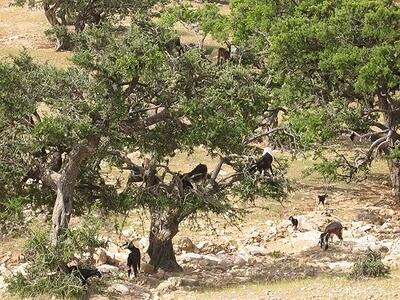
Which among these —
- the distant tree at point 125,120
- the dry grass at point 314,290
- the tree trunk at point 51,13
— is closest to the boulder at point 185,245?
the distant tree at point 125,120

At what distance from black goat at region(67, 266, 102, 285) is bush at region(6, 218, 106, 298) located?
0.70 ft

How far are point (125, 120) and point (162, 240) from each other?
12.9ft

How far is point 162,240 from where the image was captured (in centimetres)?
1994

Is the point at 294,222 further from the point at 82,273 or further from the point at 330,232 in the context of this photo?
the point at 82,273

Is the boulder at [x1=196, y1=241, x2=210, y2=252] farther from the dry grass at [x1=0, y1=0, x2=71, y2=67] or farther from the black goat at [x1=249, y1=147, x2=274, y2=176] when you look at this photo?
the dry grass at [x1=0, y1=0, x2=71, y2=67]

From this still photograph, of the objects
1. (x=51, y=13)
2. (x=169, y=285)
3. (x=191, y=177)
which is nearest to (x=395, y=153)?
(x=191, y=177)

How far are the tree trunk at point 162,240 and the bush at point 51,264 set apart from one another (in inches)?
135

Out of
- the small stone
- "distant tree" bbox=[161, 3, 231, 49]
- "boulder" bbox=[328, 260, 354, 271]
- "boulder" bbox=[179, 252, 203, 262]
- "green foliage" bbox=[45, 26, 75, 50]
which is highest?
"green foliage" bbox=[45, 26, 75, 50]

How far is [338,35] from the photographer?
26141mm

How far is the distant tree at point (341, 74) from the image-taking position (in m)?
24.8

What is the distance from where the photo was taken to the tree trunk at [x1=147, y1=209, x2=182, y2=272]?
1978 centimetres

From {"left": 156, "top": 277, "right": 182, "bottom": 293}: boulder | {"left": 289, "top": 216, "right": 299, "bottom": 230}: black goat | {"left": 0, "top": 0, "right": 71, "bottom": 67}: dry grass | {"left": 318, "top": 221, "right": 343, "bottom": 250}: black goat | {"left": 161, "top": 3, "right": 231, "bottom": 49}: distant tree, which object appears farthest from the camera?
{"left": 0, "top": 0, "right": 71, "bottom": 67}: dry grass

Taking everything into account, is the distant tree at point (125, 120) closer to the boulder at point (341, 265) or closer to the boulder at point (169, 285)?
the boulder at point (169, 285)

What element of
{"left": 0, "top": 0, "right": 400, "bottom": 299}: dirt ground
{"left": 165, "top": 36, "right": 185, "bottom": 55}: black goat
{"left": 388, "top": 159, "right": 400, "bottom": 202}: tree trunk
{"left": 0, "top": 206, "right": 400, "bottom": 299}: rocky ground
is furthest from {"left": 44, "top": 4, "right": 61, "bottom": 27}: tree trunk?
{"left": 165, "top": 36, "right": 185, "bottom": 55}: black goat
